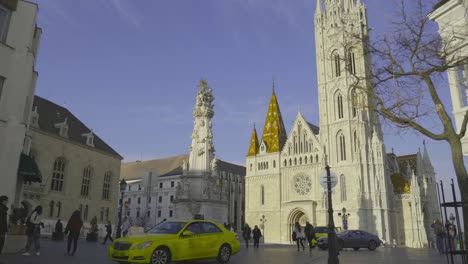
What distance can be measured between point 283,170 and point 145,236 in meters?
47.8

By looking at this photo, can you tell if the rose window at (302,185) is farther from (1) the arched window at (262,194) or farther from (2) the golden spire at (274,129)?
(2) the golden spire at (274,129)

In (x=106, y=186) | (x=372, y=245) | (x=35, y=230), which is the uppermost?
(x=106, y=186)

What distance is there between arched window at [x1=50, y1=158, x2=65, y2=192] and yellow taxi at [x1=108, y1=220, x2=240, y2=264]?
29.8 m

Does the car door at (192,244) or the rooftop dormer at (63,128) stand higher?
the rooftop dormer at (63,128)

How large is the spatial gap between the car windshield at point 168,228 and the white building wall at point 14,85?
23.9ft

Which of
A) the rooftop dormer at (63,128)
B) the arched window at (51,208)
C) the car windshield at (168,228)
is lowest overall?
Result: the car windshield at (168,228)

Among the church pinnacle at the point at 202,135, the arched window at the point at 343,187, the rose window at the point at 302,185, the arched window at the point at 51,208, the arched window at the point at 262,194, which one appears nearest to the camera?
the church pinnacle at the point at 202,135

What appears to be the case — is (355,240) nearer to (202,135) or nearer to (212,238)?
(202,135)

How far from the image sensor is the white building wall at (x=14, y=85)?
46.7ft

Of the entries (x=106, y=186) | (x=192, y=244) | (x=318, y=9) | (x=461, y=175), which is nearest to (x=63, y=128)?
(x=106, y=186)

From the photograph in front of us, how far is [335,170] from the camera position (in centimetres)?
5116

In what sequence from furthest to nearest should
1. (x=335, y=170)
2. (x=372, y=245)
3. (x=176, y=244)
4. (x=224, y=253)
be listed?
(x=335, y=170) → (x=372, y=245) → (x=224, y=253) → (x=176, y=244)

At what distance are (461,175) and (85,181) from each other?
128 ft

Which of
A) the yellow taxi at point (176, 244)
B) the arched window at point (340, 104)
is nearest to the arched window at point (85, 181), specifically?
the yellow taxi at point (176, 244)
